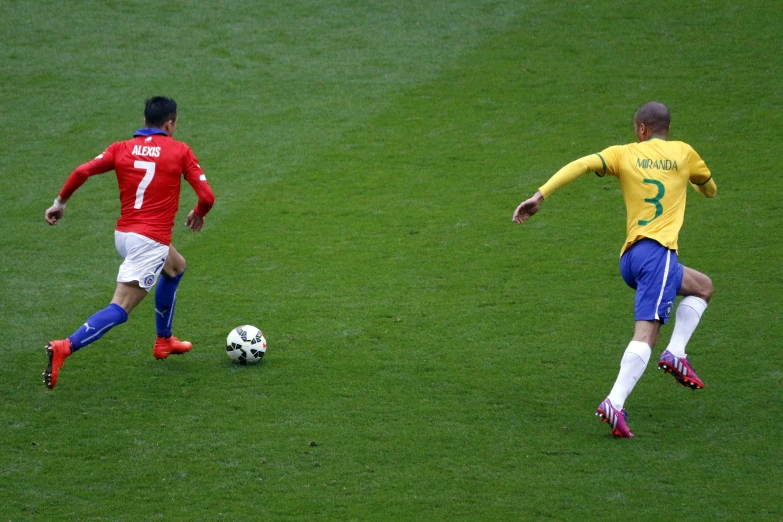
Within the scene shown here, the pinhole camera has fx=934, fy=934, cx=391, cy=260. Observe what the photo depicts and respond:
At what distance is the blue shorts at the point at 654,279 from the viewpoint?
5.83m

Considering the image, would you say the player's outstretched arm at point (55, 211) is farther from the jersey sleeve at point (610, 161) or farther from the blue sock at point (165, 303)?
the jersey sleeve at point (610, 161)

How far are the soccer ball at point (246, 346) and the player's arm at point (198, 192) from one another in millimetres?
862

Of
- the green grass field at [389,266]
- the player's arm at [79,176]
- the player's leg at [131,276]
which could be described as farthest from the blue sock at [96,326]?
the player's arm at [79,176]

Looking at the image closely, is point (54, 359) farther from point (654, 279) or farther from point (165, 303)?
point (654, 279)

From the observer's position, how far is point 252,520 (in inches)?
188

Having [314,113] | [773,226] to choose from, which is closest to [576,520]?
[773,226]

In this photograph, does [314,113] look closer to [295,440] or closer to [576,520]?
[295,440]

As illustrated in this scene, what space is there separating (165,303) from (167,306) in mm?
27

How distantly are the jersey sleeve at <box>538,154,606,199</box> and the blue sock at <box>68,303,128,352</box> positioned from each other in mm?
2999

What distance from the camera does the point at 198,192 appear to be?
6.55 meters

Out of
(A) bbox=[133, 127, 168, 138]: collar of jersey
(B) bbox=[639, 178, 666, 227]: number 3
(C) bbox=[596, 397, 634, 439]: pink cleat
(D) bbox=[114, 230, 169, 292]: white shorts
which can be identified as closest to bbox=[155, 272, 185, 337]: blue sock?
(D) bbox=[114, 230, 169, 292]: white shorts

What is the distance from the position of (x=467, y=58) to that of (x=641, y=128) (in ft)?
26.8

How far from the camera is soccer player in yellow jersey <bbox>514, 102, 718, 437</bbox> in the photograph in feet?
19.0

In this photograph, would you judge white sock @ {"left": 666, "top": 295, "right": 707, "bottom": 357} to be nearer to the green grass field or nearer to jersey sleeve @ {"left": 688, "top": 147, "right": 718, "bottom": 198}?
the green grass field
